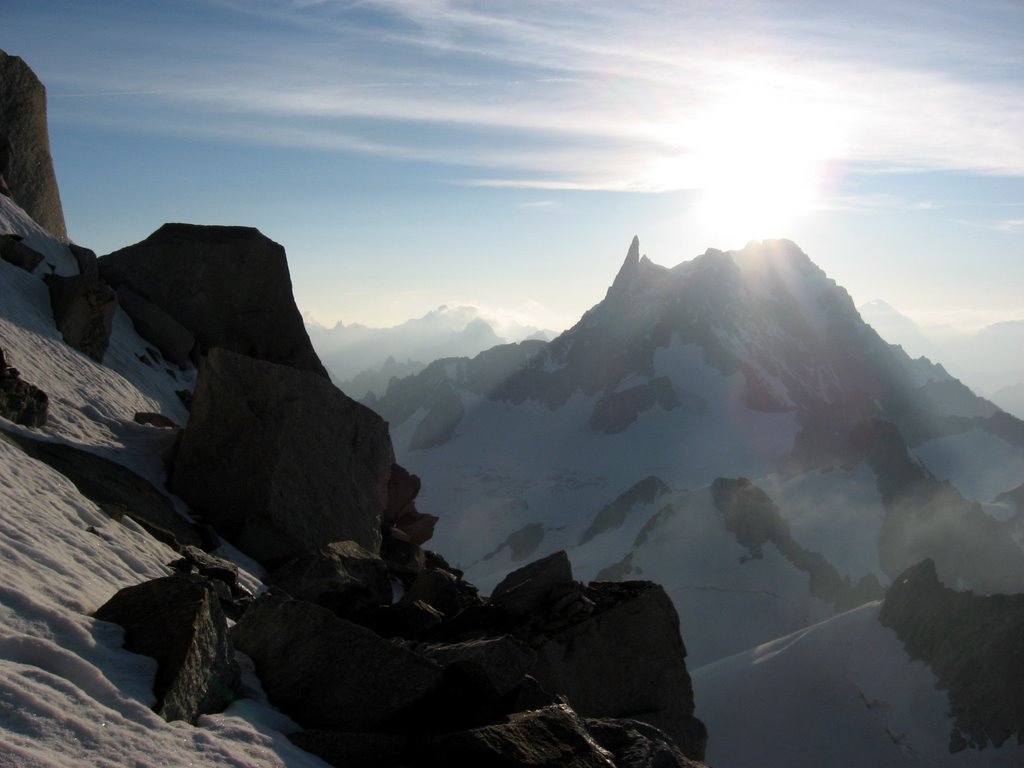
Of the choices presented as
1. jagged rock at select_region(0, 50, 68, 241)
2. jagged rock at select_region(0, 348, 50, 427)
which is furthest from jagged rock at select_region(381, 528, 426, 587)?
jagged rock at select_region(0, 50, 68, 241)

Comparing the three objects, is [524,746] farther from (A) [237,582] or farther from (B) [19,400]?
(B) [19,400]

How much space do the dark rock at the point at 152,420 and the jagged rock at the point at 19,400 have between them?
383 cm

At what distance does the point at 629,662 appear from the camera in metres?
18.5

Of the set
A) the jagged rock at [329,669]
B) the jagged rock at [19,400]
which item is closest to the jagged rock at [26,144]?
the jagged rock at [19,400]

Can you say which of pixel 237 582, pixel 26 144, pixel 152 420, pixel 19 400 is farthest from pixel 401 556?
pixel 26 144

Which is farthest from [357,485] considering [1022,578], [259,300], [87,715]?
[1022,578]

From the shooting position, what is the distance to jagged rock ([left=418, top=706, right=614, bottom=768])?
32.0 ft

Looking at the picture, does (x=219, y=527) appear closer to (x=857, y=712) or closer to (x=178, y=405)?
(x=178, y=405)

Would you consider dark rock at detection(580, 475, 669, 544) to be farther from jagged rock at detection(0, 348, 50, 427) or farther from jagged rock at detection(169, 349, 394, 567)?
jagged rock at detection(0, 348, 50, 427)

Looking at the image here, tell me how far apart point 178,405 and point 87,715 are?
19426 millimetres

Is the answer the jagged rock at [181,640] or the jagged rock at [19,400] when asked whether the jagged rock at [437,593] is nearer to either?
the jagged rock at [181,640]

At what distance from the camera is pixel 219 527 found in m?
20.3

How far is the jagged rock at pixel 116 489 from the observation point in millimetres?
16250

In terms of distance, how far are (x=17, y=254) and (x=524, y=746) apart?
21.4 metres
